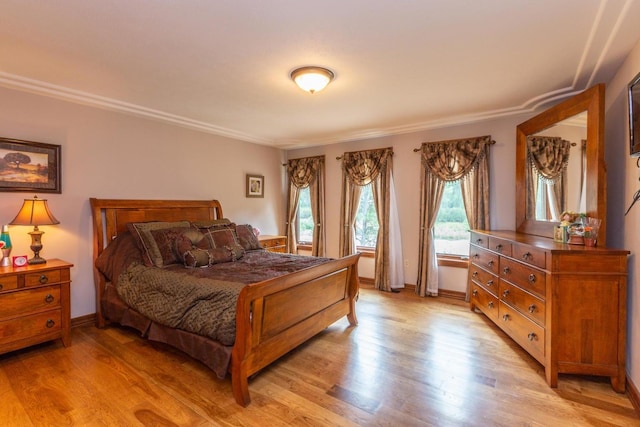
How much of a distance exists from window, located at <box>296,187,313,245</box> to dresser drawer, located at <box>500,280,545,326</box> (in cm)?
343

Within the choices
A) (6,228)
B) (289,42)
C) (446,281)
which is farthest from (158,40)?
(446,281)

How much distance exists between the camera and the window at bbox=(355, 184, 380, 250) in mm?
5074

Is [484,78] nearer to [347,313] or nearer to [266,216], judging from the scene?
[347,313]

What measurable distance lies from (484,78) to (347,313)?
265 cm

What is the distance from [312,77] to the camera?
106 inches

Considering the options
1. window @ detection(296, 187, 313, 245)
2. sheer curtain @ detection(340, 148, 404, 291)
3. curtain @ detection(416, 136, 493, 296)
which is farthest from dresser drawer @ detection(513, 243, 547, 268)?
window @ detection(296, 187, 313, 245)

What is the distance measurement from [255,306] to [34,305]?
2047mm

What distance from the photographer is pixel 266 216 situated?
5594 mm

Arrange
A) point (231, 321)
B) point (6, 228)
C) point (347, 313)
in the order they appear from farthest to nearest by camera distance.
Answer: point (347, 313), point (6, 228), point (231, 321)

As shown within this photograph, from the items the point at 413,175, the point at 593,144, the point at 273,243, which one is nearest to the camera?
the point at 593,144

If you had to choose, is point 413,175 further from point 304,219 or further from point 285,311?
point 285,311

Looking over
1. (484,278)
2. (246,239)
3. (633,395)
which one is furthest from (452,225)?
(246,239)

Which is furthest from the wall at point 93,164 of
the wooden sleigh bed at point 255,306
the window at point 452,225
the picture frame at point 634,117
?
the picture frame at point 634,117

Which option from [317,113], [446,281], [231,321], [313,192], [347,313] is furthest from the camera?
[313,192]
